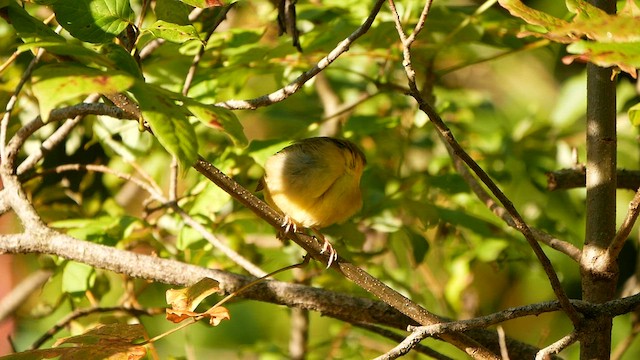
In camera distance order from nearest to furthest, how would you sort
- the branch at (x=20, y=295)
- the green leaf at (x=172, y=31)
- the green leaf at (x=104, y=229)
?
the green leaf at (x=172, y=31)
the green leaf at (x=104, y=229)
the branch at (x=20, y=295)

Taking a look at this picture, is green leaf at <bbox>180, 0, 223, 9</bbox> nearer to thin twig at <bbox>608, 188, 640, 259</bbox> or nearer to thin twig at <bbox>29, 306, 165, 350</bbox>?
thin twig at <bbox>608, 188, 640, 259</bbox>

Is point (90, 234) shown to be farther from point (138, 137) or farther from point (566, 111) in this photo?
point (566, 111)

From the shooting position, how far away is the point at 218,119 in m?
1.04

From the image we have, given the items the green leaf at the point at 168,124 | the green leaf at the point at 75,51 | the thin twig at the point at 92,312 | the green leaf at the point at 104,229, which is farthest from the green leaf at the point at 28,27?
the thin twig at the point at 92,312

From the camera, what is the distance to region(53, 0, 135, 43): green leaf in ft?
4.44

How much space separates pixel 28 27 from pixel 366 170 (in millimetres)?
1404

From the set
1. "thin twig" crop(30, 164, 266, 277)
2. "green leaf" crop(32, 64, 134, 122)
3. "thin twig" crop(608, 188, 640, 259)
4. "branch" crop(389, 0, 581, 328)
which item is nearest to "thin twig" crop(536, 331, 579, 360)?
"branch" crop(389, 0, 581, 328)

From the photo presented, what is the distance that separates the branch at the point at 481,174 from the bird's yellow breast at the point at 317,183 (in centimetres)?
79

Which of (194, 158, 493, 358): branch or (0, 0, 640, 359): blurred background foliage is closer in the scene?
(194, 158, 493, 358): branch

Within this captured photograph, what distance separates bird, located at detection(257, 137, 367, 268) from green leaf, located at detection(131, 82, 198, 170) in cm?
115

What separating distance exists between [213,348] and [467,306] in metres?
1.39

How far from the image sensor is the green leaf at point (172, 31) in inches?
54.5

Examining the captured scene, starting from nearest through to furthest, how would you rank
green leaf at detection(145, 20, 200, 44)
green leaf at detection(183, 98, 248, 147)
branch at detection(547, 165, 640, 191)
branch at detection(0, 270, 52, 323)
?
green leaf at detection(183, 98, 248, 147)
green leaf at detection(145, 20, 200, 44)
branch at detection(547, 165, 640, 191)
branch at detection(0, 270, 52, 323)

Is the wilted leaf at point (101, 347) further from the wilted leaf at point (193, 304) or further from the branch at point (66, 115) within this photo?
the branch at point (66, 115)
